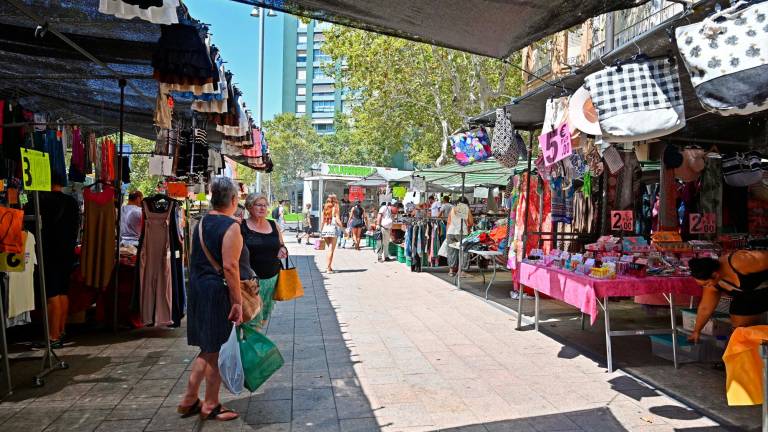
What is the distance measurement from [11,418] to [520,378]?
4.05m

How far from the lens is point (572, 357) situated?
19.1 feet

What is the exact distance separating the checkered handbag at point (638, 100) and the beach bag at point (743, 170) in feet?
13.1

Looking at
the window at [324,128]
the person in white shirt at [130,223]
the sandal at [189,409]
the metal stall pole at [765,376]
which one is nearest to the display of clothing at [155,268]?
the person in white shirt at [130,223]

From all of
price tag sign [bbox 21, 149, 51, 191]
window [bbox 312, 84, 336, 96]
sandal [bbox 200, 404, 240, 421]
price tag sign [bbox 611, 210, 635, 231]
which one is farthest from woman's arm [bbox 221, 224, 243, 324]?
window [bbox 312, 84, 336, 96]

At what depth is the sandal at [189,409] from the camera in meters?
4.01

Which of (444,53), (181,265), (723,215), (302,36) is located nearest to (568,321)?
(723,215)

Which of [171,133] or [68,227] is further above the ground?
[171,133]

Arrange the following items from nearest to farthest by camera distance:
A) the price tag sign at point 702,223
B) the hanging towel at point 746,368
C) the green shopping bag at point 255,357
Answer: the hanging towel at point 746,368
the green shopping bag at point 255,357
the price tag sign at point 702,223

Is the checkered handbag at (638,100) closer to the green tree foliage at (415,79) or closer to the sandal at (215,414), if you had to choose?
the sandal at (215,414)

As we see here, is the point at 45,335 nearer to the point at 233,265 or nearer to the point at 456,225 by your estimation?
the point at 233,265

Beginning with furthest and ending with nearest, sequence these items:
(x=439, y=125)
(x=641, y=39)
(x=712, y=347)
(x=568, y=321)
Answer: (x=439, y=125), (x=568, y=321), (x=712, y=347), (x=641, y=39)

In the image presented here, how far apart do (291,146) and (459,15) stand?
47.1 m

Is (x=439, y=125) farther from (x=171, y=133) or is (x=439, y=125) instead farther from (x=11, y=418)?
(x=11, y=418)

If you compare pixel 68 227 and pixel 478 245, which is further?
pixel 478 245
